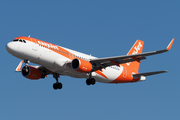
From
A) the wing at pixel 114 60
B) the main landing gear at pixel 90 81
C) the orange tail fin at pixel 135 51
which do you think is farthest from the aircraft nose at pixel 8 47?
the orange tail fin at pixel 135 51

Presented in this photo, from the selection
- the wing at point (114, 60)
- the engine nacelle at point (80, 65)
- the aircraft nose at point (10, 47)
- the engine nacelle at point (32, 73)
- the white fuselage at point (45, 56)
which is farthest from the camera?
the engine nacelle at point (32, 73)

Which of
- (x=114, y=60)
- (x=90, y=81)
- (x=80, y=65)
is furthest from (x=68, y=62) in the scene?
(x=114, y=60)

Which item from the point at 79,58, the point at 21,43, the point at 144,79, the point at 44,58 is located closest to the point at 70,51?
the point at 79,58

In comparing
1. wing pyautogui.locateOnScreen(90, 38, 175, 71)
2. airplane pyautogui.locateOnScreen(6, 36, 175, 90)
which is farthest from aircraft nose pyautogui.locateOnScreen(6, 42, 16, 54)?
wing pyautogui.locateOnScreen(90, 38, 175, 71)

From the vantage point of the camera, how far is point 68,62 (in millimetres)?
38562

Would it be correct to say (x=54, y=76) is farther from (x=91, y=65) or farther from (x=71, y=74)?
(x=91, y=65)

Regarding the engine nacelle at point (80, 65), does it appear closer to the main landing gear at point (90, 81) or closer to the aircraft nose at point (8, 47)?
the main landing gear at point (90, 81)

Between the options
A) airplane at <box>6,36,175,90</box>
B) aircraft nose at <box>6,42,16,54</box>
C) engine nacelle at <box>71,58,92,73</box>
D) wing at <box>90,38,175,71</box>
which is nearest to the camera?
aircraft nose at <box>6,42,16,54</box>

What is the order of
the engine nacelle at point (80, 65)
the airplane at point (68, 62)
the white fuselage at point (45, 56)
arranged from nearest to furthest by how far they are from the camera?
the white fuselage at point (45, 56) < the airplane at point (68, 62) < the engine nacelle at point (80, 65)

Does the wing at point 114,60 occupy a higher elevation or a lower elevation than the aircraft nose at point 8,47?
lower

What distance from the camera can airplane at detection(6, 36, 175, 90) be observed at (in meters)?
35.9

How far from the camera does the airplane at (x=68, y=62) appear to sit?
118ft

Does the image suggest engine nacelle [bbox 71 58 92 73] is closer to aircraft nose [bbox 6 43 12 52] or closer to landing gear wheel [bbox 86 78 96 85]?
landing gear wheel [bbox 86 78 96 85]

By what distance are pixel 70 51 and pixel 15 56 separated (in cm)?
737
